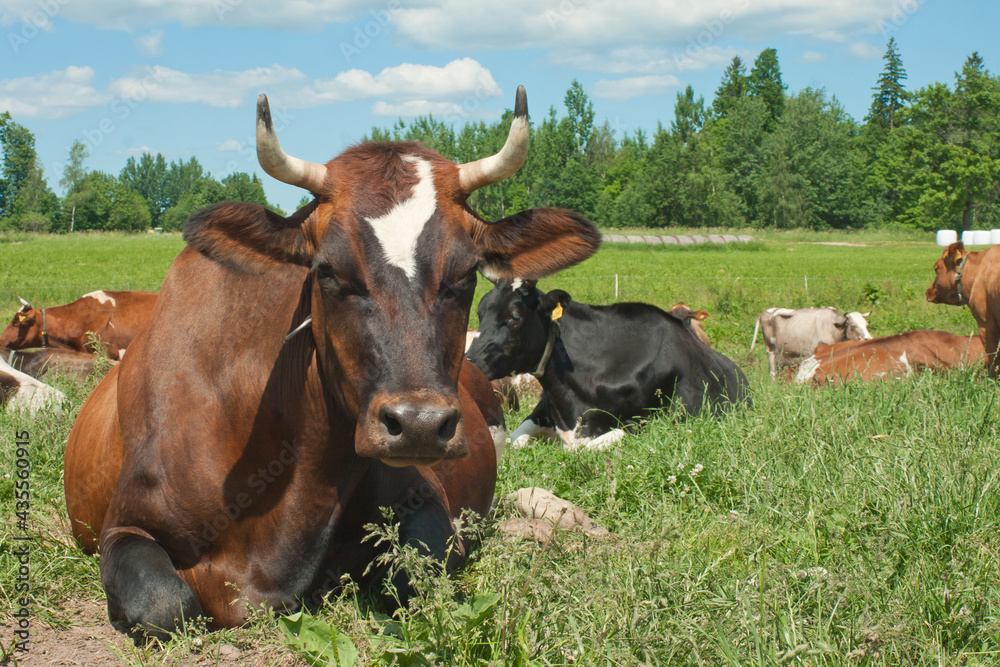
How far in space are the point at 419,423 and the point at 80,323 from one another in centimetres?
1355

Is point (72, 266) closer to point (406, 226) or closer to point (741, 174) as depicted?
point (406, 226)

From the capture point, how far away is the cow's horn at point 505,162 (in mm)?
2908

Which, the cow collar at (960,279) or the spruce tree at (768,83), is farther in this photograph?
the spruce tree at (768,83)

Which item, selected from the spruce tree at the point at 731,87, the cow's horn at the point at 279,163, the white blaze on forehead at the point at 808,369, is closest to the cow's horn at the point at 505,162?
the cow's horn at the point at 279,163

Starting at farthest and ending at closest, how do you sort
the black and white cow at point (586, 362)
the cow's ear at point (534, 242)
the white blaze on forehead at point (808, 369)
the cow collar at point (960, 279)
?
the white blaze on forehead at point (808, 369)
the cow collar at point (960, 279)
the black and white cow at point (586, 362)
the cow's ear at point (534, 242)

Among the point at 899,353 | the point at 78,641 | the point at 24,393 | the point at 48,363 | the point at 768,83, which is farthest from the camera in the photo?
the point at 768,83

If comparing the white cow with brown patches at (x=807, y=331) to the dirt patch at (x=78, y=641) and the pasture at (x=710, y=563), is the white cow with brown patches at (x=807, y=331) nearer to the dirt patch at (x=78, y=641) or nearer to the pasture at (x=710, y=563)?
the pasture at (x=710, y=563)

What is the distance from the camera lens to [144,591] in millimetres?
2857

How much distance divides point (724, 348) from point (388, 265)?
1519 cm

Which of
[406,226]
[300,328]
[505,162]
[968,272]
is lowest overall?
[968,272]

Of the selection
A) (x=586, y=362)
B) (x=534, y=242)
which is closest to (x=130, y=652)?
(x=534, y=242)

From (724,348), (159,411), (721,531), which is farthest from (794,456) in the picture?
(724,348)

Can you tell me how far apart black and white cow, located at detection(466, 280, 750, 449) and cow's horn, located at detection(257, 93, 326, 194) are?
16.3 feet

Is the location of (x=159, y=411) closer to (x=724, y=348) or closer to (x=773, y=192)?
(x=724, y=348)
